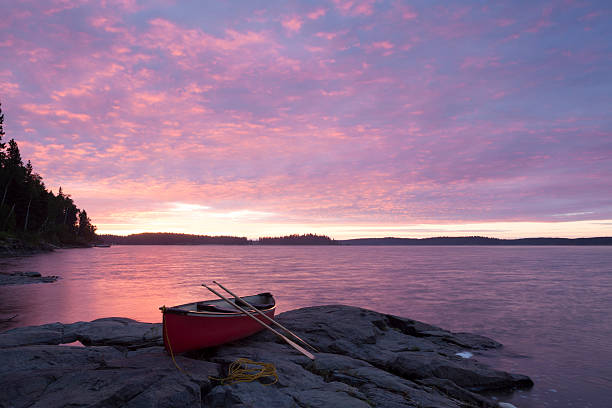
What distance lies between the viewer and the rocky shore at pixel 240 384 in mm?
5680

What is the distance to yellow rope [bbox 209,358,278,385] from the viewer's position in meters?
6.50

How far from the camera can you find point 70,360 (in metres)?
7.30

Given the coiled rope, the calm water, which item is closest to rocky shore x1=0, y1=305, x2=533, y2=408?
the coiled rope

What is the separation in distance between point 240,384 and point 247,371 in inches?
23.0

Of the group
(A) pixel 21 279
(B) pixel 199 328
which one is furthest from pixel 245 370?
(A) pixel 21 279

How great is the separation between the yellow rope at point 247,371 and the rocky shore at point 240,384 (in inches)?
7.1

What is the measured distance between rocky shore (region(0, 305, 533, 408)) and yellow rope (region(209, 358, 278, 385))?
0.18 m

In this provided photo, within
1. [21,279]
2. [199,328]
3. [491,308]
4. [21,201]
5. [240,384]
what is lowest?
[491,308]

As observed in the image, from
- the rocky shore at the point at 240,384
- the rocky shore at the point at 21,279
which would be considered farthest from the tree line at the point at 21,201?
the rocky shore at the point at 240,384

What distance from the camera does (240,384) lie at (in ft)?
20.5

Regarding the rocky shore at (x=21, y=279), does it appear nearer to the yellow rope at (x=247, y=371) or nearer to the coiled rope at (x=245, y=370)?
the coiled rope at (x=245, y=370)

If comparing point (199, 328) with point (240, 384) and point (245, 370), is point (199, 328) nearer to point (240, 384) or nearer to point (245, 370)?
point (245, 370)

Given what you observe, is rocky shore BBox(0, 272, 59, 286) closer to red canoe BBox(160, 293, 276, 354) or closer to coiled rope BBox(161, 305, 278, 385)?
red canoe BBox(160, 293, 276, 354)

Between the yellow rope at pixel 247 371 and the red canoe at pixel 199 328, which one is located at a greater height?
the red canoe at pixel 199 328
